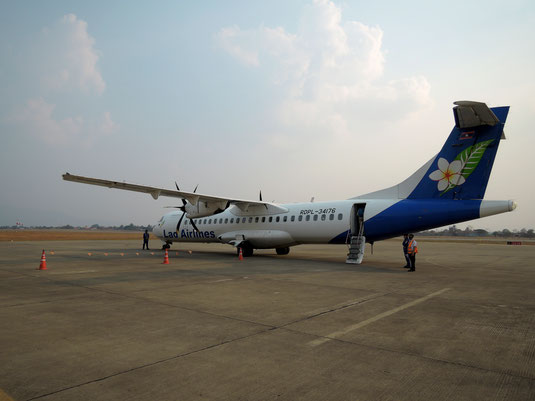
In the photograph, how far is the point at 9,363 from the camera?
396 cm

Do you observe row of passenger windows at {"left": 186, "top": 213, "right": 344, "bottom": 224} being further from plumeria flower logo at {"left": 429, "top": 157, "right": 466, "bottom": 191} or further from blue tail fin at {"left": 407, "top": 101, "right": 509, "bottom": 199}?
blue tail fin at {"left": 407, "top": 101, "right": 509, "bottom": 199}

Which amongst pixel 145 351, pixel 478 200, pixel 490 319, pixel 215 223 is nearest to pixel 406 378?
pixel 145 351

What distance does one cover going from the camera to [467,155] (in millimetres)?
13430

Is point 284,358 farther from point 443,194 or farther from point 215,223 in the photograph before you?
point 215,223

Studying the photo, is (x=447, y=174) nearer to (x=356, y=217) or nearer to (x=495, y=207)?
(x=495, y=207)

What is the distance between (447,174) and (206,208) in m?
12.4

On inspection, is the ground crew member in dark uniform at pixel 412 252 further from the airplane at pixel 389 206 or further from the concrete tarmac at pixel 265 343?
the concrete tarmac at pixel 265 343

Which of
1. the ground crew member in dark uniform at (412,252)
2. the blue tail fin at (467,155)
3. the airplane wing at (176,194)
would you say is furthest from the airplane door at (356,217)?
the airplane wing at (176,194)

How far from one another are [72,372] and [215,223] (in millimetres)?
18690

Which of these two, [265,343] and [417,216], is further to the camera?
[417,216]

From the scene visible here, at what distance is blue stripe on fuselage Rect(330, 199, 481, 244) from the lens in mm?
13352

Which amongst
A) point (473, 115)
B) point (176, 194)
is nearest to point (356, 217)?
point (473, 115)

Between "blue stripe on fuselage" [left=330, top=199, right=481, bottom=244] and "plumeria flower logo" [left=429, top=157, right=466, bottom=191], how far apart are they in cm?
65

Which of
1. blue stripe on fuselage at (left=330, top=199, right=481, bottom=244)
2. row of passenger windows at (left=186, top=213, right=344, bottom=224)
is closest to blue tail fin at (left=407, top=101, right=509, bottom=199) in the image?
blue stripe on fuselage at (left=330, top=199, right=481, bottom=244)
